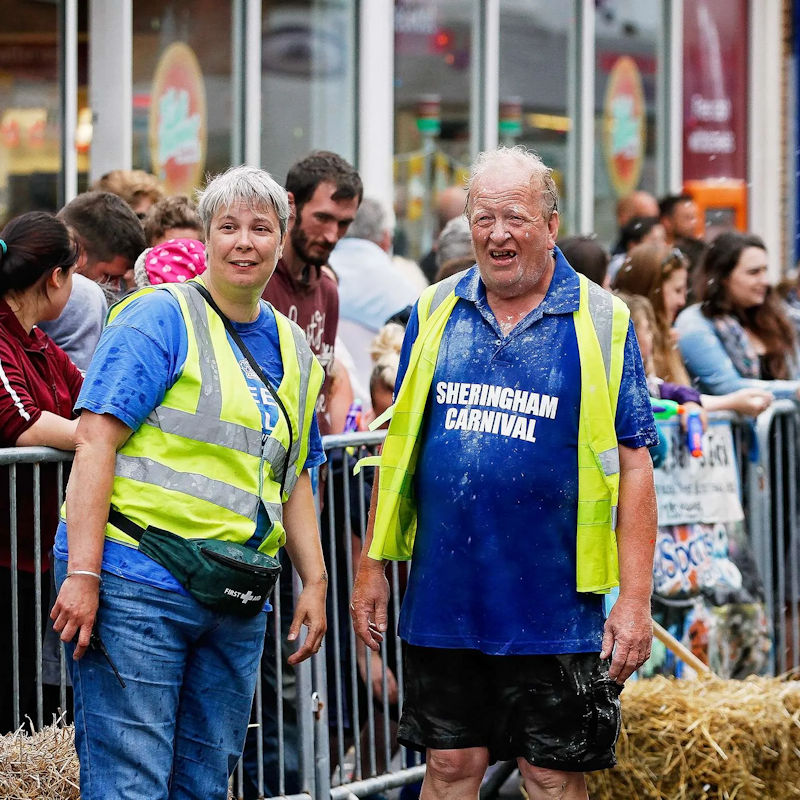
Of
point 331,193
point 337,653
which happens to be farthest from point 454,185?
point 337,653

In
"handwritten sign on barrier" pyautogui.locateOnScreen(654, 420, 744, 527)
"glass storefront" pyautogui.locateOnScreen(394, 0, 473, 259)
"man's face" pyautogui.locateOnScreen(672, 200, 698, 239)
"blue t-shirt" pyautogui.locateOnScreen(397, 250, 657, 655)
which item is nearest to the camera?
"blue t-shirt" pyautogui.locateOnScreen(397, 250, 657, 655)

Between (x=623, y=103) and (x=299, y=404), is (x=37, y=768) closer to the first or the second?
(x=299, y=404)

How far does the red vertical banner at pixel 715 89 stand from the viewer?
48.3 feet

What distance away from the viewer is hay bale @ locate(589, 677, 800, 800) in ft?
18.8

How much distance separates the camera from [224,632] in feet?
13.2

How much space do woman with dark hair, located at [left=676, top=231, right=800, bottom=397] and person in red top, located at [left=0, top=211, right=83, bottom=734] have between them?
13.3ft

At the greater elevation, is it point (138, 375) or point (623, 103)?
point (623, 103)

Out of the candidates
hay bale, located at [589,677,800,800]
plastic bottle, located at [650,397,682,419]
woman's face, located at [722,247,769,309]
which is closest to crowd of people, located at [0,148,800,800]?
hay bale, located at [589,677,800,800]

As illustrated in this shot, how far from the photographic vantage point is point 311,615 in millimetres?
4277

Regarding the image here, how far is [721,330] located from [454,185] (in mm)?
4305

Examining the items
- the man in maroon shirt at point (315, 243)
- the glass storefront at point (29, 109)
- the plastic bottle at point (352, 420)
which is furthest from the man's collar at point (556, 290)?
the glass storefront at point (29, 109)

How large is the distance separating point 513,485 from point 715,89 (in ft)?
38.6

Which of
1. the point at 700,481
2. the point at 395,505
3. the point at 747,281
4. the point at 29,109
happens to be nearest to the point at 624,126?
the point at 747,281

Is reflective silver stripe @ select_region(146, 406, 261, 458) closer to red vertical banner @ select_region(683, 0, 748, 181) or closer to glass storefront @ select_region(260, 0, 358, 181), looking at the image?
glass storefront @ select_region(260, 0, 358, 181)
